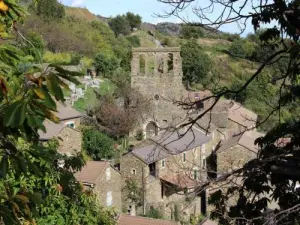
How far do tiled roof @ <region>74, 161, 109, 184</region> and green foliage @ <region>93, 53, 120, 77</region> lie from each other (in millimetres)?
18898

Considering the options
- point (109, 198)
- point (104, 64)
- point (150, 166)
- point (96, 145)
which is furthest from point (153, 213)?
point (104, 64)

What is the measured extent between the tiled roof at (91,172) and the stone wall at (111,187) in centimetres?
22

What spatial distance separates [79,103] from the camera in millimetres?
30938

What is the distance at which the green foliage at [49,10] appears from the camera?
45531 mm

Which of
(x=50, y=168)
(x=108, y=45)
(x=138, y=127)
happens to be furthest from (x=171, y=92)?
(x=50, y=168)

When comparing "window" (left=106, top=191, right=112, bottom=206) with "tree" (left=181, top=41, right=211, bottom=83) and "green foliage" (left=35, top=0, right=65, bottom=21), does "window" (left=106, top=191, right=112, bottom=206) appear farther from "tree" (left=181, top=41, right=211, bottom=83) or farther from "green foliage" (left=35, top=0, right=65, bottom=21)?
"green foliage" (left=35, top=0, right=65, bottom=21)

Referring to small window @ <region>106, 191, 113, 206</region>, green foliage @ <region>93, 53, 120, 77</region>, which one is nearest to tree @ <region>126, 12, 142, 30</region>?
green foliage @ <region>93, 53, 120, 77</region>

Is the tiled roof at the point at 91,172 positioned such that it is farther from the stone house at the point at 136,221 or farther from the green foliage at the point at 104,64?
the green foliage at the point at 104,64

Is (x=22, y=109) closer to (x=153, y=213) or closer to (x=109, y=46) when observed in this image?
(x=153, y=213)

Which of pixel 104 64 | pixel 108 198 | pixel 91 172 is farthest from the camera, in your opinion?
pixel 104 64

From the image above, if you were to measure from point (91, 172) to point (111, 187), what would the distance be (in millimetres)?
1508

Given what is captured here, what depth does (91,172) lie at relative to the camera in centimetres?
1967

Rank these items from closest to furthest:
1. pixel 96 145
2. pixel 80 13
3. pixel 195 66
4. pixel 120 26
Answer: pixel 96 145 → pixel 195 66 → pixel 120 26 → pixel 80 13

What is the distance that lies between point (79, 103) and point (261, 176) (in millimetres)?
26098
